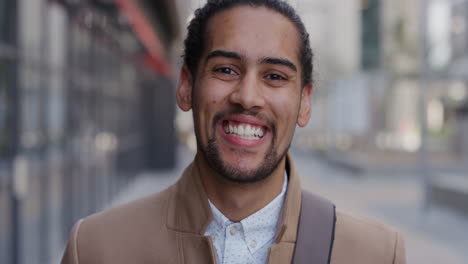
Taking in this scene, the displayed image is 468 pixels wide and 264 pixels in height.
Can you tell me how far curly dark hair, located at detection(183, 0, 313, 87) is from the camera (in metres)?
1.62

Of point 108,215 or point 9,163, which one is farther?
point 9,163

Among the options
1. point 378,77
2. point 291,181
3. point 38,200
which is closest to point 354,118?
point 378,77

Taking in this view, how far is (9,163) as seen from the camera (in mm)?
4934

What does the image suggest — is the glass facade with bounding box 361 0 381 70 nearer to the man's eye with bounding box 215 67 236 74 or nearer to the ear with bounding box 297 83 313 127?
the ear with bounding box 297 83 313 127

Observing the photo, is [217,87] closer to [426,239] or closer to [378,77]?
[426,239]

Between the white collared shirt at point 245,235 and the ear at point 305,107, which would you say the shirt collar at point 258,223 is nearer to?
the white collared shirt at point 245,235

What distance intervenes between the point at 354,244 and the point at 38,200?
518cm

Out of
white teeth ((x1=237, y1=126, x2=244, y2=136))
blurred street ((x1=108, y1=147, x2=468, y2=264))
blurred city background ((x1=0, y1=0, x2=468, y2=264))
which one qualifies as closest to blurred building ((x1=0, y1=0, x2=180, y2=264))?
blurred city background ((x1=0, y1=0, x2=468, y2=264))

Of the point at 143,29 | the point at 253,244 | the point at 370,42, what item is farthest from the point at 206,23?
the point at 370,42

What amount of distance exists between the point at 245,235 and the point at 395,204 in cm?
1056

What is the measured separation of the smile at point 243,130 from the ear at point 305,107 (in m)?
0.22

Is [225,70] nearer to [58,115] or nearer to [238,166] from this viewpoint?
[238,166]

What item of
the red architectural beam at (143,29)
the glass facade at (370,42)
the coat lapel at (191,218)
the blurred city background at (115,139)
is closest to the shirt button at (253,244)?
the coat lapel at (191,218)

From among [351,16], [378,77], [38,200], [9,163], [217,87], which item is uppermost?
[351,16]
